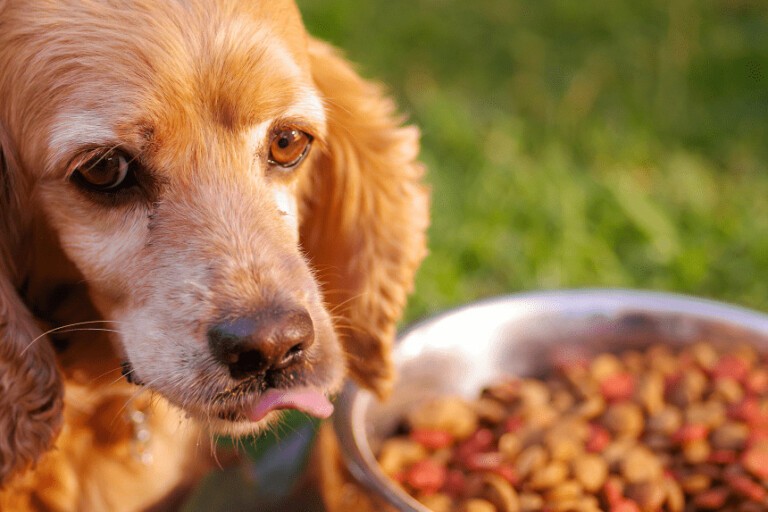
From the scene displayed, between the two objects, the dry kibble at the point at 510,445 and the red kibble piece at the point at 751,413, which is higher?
the red kibble piece at the point at 751,413

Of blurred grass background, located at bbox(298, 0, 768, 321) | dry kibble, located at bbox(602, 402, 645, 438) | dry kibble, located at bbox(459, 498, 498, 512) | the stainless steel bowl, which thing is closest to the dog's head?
dry kibble, located at bbox(459, 498, 498, 512)

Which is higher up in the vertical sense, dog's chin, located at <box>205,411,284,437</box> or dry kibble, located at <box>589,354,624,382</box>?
dog's chin, located at <box>205,411,284,437</box>

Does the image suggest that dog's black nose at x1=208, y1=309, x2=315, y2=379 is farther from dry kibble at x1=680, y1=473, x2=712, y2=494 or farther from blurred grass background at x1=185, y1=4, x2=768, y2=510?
dry kibble at x1=680, y1=473, x2=712, y2=494

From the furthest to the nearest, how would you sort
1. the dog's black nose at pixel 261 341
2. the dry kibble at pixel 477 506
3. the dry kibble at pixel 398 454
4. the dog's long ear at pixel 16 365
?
the dry kibble at pixel 398 454, the dry kibble at pixel 477 506, the dog's long ear at pixel 16 365, the dog's black nose at pixel 261 341

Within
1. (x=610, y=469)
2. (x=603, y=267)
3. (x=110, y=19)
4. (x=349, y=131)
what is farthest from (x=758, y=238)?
(x=110, y=19)

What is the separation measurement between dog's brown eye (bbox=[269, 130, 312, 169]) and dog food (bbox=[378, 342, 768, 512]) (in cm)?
86

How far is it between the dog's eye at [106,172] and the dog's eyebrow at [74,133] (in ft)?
0.10

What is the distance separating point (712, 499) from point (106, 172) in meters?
1.62

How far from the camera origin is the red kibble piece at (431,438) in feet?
7.90

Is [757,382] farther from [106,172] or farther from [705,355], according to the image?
[106,172]

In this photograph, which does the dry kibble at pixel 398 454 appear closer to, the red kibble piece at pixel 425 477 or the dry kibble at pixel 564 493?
the red kibble piece at pixel 425 477

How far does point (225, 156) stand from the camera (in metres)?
1.71

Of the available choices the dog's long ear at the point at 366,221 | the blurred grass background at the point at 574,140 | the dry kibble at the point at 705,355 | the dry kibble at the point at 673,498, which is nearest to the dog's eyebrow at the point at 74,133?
the dog's long ear at the point at 366,221

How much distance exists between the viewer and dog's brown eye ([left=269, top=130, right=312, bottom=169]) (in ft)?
5.96
